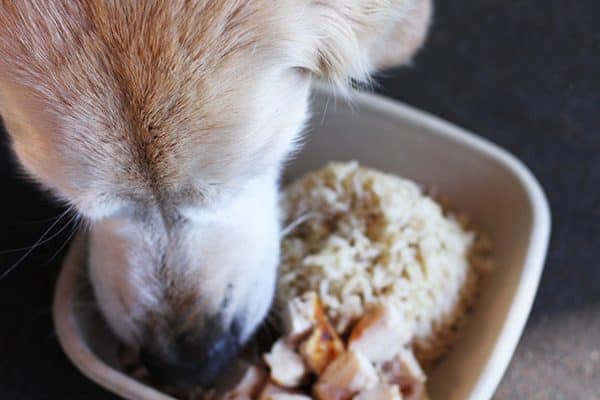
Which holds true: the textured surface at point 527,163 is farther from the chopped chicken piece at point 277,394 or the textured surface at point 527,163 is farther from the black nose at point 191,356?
the chopped chicken piece at point 277,394

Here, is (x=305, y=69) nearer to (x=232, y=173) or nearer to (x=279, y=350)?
(x=232, y=173)

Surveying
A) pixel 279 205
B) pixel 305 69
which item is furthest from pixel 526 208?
pixel 305 69

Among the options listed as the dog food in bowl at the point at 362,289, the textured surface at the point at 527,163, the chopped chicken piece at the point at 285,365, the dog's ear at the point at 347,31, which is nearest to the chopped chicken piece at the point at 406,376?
the dog food in bowl at the point at 362,289

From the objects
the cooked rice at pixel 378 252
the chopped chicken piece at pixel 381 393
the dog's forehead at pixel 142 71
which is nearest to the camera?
the dog's forehead at pixel 142 71

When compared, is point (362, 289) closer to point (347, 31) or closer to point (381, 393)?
point (381, 393)

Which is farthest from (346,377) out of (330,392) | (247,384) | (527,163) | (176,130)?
(527,163)
